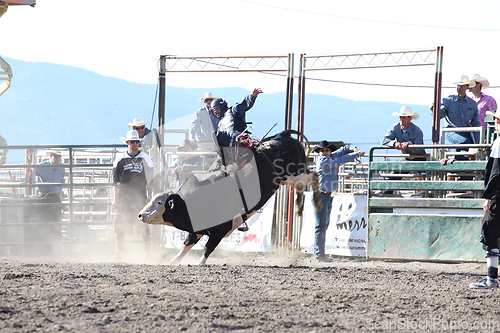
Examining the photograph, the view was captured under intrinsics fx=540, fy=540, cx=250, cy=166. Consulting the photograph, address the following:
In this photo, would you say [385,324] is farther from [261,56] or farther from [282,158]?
[261,56]

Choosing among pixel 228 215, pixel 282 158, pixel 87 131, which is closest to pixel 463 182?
pixel 282 158

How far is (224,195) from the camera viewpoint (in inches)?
292

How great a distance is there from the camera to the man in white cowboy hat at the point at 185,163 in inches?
398

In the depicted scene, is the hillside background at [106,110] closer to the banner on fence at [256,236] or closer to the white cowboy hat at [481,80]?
the banner on fence at [256,236]

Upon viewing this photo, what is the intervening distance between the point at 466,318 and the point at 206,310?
2.06m

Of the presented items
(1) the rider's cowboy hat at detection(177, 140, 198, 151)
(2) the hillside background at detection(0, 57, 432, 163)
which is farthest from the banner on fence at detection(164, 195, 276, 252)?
(2) the hillside background at detection(0, 57, 432, 163)

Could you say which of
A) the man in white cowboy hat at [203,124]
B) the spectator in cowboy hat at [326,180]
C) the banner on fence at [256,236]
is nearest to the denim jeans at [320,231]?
the spectator in cowboy hat at [326,180]

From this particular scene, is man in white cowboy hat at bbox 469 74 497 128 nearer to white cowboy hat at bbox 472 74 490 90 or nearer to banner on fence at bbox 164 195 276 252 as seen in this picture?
white cowboy hat at bbox 472 74 490 90

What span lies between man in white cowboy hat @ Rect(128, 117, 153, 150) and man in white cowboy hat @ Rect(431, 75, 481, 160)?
516 centimetres

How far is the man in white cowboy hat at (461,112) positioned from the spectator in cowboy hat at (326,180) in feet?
5.65

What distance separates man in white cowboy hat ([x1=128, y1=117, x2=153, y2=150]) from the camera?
10031 mm

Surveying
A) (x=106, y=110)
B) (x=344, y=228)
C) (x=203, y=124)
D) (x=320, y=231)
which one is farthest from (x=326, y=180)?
(x=106, y=110)

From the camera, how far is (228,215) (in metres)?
7.41

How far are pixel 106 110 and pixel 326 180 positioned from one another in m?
118
